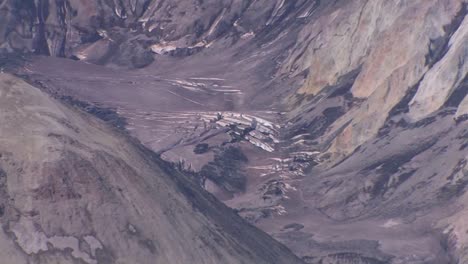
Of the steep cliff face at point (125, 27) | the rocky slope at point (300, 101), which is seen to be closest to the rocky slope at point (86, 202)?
the rocky slope at point (300, 101)

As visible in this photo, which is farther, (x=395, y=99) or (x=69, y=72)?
(x=69, y=72)

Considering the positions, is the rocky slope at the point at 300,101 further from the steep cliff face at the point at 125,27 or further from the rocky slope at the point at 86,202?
the rocky slope at the point at 86,202

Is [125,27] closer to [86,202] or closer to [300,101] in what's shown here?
[300,101]

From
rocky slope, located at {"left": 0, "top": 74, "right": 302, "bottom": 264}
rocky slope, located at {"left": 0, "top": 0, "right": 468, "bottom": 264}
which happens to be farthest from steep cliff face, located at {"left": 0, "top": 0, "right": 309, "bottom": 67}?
rocky slope, located at {"left": 0, "top": 74, "right": 302, "bottom": 264}

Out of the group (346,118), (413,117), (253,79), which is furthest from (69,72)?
(413,117)

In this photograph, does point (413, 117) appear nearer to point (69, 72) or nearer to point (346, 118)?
point (346, 118)

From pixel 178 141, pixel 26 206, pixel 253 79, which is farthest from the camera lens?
pixel 253 79
